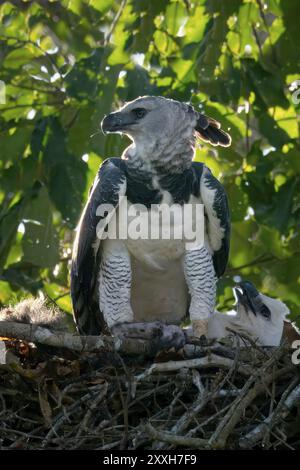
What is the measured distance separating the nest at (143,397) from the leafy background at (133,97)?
1.82 m

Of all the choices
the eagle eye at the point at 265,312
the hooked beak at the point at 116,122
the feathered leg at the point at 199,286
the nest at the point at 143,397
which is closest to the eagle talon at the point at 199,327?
the feathered leg at the point at 199,286

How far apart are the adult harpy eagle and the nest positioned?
711 mm

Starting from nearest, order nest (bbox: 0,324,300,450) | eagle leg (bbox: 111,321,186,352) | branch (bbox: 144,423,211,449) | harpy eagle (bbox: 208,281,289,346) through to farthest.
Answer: branch (bbox: 144,423,211,449), nest (bbox: 0,324,300,450), eagle leg (bbox: 111,321,186,352), harpy eagle (bbox: 208,281,289,346)

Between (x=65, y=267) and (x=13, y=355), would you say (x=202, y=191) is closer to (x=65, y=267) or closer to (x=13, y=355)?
(x=13, y=355)

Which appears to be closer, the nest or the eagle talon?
the nest

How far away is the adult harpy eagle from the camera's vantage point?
22.6 ft

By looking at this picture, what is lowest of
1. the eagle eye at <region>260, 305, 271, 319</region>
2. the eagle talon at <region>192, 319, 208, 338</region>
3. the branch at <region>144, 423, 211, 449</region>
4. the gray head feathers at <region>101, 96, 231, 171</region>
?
the branch at <region>144, 423, 211, 449</region>

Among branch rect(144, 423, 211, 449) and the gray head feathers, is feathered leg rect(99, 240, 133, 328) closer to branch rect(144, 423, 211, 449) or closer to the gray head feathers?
the gray head feathers

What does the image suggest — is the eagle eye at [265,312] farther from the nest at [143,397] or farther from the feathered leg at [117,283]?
the nest at [143,397]

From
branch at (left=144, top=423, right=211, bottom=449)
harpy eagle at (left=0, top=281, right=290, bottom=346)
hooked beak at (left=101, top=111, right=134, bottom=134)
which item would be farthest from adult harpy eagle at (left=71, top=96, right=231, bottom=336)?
branch at (left=144, top=423, right=211, bottom=449)

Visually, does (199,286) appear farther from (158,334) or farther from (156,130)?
(156,130)

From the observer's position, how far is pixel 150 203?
6.87 metres

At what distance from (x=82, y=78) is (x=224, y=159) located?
1.50 meters
